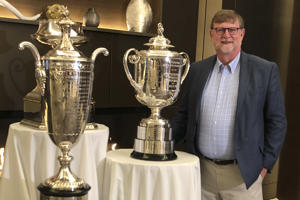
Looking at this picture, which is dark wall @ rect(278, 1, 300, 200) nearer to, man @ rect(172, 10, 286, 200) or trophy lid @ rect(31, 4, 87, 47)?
man @ rect(172, 10, 286, 200)

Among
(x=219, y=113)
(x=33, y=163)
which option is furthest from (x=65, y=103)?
(x=219, y=113)

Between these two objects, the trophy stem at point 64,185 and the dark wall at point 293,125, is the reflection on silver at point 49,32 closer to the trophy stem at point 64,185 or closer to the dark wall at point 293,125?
the trophy stem at point 64,185

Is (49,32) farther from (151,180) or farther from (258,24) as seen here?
(258,24)

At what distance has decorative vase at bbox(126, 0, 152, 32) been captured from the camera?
3.47 m

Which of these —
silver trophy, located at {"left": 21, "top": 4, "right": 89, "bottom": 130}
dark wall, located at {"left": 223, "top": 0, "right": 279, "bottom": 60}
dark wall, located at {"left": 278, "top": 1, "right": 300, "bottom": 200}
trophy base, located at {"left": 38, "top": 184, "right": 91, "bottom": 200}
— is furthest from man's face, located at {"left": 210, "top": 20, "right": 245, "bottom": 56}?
dark wall, located at {"left": 278, "top": 1, "right": 300, "bottom": 200}

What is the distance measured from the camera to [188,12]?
12.2 feet

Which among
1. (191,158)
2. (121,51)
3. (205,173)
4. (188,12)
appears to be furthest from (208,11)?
(191,158)

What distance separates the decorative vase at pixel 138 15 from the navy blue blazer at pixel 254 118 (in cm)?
133

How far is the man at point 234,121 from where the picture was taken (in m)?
2.13

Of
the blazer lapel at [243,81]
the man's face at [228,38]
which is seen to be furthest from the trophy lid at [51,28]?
the blazer lapel at [243,81]

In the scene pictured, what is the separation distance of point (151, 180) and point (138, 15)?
2135 millimetres

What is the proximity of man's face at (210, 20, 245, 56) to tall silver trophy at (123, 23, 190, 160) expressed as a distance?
479mm

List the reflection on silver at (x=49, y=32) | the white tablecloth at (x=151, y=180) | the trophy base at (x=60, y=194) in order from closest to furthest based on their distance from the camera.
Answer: the trophy base at (x=60, y=194), the white tablecloth at (x=151, y=180), the reflection on silver at (x=49, y=32)

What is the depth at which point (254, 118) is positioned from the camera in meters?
2.15
